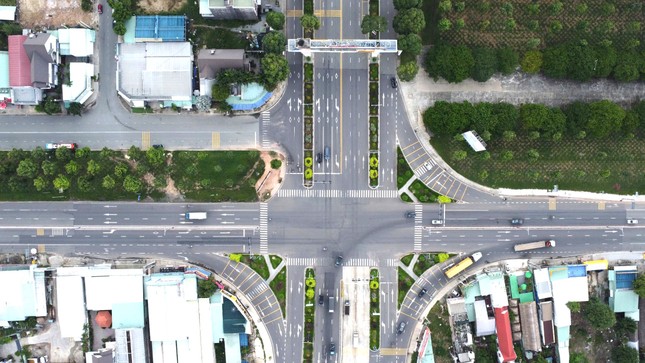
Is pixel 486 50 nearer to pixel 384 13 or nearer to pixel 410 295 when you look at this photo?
pixel 384 13

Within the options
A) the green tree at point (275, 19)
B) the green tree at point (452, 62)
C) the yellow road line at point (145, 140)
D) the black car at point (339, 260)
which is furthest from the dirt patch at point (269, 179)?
the green tree at point (452, 62)

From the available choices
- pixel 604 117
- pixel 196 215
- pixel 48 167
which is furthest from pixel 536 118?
pixel 48 167

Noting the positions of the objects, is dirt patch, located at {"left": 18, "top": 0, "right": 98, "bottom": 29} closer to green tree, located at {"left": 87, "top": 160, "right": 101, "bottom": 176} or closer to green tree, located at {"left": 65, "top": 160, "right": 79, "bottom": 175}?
green tree, located at {"left": 65, "top": 160, "right": 79, "bottom": 175}

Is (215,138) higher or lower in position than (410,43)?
lower

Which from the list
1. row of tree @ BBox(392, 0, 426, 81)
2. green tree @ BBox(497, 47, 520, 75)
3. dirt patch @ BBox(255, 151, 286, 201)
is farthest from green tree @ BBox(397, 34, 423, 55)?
dirt patch @ BBox(255, 151, 286, 201)

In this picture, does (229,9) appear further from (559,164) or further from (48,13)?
(559,164)

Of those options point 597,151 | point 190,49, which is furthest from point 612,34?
point 190,49
